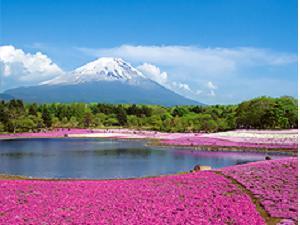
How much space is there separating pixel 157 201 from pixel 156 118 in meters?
76.4

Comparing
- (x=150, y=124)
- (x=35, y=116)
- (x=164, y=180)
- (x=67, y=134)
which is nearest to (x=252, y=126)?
(x=150, y=124)

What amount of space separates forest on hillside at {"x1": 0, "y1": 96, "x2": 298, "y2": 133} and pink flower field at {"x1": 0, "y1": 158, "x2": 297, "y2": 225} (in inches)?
2015

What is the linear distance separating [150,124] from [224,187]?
74.5m

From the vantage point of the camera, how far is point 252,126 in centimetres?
7700

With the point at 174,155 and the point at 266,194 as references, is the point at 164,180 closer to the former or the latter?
the point at 266,194

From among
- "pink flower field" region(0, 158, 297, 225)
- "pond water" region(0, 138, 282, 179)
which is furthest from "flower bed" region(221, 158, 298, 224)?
"pond water" region(0, 138, 282, 179)

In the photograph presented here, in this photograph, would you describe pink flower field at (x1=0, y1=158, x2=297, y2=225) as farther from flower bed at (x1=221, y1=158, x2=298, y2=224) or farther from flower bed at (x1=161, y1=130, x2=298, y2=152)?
flower bed at (x1=161, y1=130, x2=298, y2=152)

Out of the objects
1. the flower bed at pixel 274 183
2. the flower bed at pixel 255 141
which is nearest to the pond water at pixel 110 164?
the flower bed at pixel 255 141

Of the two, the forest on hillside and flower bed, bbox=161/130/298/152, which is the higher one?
the forest on hillside

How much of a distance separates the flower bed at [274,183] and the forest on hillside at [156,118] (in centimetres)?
4784

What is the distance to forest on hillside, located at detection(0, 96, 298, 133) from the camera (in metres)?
69.8

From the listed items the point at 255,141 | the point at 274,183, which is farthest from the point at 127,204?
the point at 255,141

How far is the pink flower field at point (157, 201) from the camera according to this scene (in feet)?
42.3

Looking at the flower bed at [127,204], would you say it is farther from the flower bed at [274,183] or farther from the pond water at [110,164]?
the pond water at [110,164]
